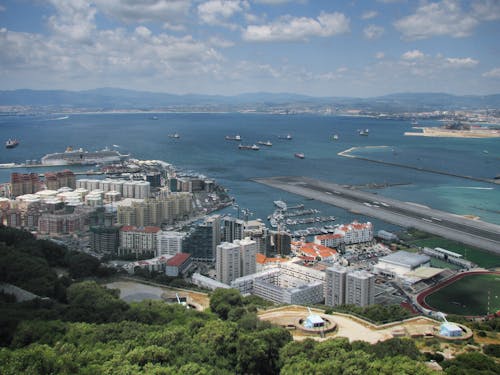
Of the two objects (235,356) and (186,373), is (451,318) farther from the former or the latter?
(186,373)

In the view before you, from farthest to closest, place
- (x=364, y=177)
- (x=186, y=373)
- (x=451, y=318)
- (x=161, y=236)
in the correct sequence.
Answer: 1. (x=364, y=177)
2. (x=161, y=236)
3. (x=451, y=318)
4. (x=186, y=373)

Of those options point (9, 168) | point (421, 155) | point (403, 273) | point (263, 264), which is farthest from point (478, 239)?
point (9, 168)

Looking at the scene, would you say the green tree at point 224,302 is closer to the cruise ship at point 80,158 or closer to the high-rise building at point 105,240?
the high-rise building at point 105,240

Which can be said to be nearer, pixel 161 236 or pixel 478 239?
pixel 161 236

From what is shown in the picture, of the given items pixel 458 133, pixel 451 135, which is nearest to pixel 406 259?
pixel 451 135

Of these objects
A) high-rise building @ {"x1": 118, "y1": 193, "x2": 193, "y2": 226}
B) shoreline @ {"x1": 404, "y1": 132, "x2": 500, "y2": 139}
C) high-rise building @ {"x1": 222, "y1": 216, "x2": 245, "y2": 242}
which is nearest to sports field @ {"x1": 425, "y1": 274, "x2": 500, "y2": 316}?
high-rise building @ {"x1": 222, "y1": 216, "x2": 245, "y2": 242}

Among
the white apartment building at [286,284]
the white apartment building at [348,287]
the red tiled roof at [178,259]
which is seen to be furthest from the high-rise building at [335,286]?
the red tiled roof at [178,259]

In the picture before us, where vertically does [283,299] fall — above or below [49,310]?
below
